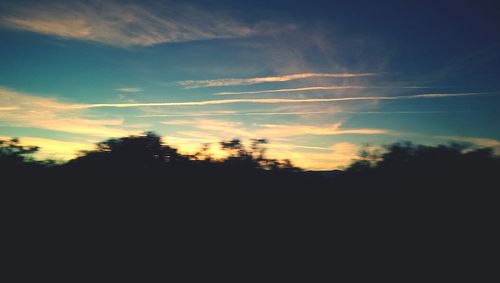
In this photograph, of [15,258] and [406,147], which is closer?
[15,258]

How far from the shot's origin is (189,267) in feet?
41.1

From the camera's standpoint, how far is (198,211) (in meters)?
16.9

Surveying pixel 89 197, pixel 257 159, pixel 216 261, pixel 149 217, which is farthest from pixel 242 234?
pixel 257 159

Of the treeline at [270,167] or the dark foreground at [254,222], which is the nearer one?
the dark foreground at [254,222]

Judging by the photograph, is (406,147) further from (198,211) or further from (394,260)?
(198,211)

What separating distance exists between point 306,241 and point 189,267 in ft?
19.4

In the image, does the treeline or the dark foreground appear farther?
the treeline

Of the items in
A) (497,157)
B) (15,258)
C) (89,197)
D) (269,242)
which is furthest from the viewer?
(497,157)

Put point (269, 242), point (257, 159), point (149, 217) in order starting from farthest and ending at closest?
1. point (257, 159)
2. point (149, 217)
3. point (269, 242)

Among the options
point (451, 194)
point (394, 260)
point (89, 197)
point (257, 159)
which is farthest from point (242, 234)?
point (257, 159)

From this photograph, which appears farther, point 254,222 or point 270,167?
point 270,167

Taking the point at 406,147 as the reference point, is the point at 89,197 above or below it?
below

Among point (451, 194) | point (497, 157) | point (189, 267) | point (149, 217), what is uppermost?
point (497, 157)

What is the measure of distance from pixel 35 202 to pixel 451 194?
23921 mm
